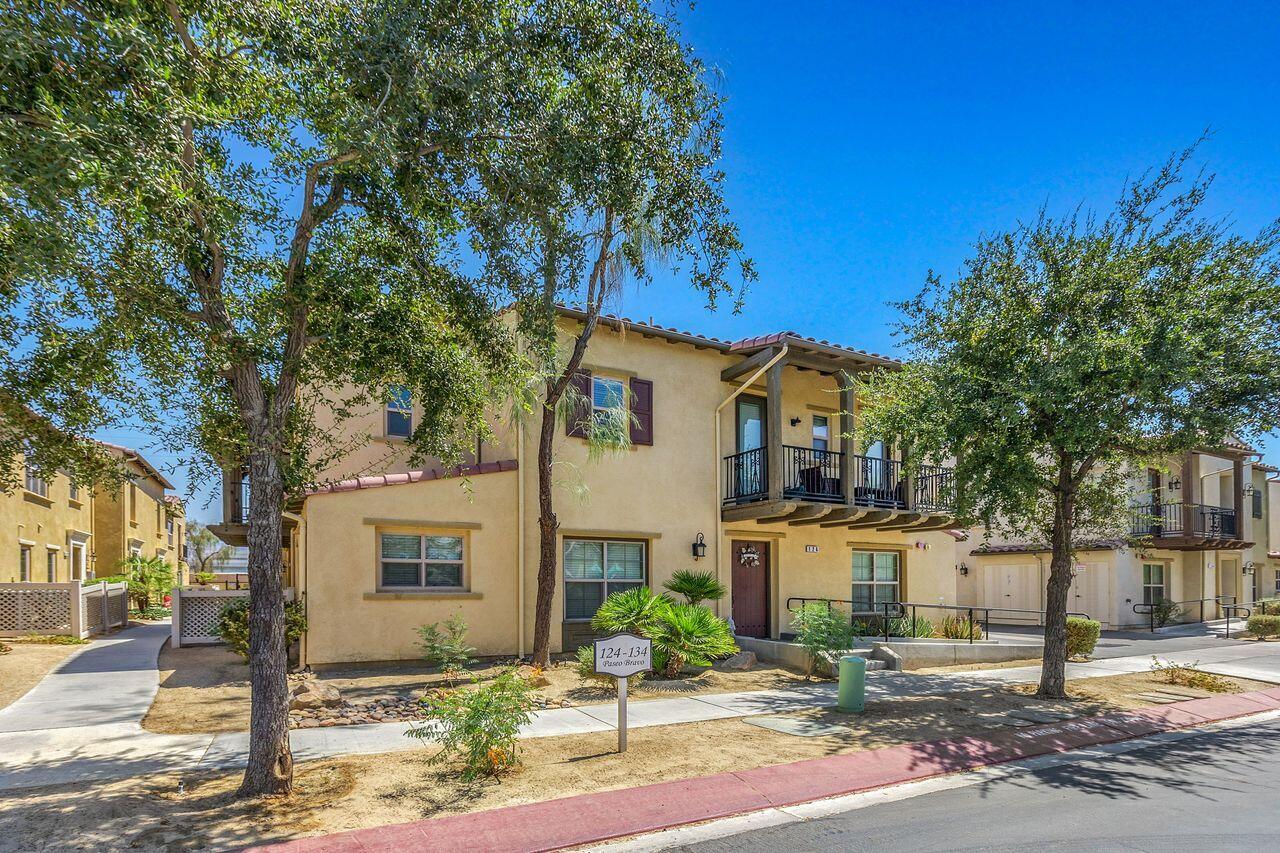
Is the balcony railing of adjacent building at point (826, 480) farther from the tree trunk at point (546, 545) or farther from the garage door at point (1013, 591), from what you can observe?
the garage door at point (1013, 591)

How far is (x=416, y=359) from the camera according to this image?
7.52 meters

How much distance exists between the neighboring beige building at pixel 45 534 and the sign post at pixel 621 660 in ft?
50.7

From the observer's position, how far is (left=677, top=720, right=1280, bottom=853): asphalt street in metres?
5.81

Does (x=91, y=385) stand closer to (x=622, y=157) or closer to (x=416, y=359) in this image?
(x=416, y=359)

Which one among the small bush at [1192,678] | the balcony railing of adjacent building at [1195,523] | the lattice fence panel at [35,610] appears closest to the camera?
the small bush at [1192,678]

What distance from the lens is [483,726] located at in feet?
22.9

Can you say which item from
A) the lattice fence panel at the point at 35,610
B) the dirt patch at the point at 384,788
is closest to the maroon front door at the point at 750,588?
the dirt patch at the point at 384,788

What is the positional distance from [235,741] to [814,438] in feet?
44.2

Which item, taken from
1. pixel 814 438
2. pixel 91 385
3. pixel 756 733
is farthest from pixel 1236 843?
pixel 814 438

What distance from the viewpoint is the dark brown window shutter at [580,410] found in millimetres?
14098

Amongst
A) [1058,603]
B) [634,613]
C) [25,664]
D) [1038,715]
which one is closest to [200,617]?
[25,664]

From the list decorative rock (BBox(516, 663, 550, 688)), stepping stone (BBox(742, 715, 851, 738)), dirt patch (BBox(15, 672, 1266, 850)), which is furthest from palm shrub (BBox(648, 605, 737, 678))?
dirt patch (BBox(15, 672, 1266, 850))

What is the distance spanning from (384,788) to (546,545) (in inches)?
235

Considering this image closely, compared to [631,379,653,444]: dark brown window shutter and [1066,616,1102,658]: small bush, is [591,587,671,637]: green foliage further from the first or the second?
[1066,616,1102,658]: small bush
